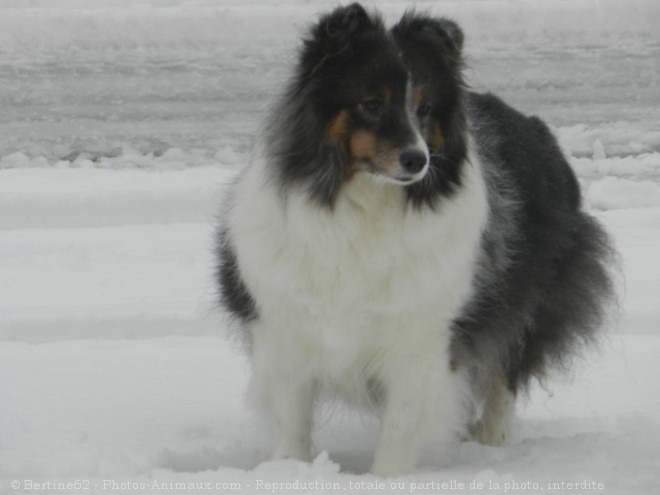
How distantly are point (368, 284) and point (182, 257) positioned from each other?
2613mm

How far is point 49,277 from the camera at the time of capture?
6.07 meters

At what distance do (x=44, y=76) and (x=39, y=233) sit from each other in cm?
532

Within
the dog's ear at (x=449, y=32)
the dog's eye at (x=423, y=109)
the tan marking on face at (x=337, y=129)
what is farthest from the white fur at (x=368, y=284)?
the dog's ear at (x=449, y=32)

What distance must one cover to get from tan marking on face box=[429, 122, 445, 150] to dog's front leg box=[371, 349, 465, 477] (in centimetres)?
70

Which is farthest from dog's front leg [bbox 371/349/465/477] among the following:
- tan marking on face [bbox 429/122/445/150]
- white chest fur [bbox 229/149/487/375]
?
tan marking on face [bbox 429/122/445/150]

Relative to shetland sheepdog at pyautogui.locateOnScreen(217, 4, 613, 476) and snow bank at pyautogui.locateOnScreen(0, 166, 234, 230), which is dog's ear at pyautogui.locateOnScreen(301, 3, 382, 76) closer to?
shetland sheepdog at pyautogui.locateOnScreen(217, 4, 613, 476)

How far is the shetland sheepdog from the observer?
3.85m

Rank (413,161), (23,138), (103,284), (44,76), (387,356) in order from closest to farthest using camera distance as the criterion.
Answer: (413,161), (387,356), (103,284), (23,138), (44,76)

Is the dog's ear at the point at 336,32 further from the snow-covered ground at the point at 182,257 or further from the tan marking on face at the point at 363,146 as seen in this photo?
the snow-covered ground at the point at 182,257

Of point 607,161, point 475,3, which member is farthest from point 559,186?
point 475,3

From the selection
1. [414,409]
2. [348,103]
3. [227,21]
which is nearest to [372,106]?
[348,103]

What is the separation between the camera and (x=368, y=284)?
13.2 feet

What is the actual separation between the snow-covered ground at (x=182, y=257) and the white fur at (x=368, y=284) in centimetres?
33

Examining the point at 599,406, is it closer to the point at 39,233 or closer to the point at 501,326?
the point at 501,326
